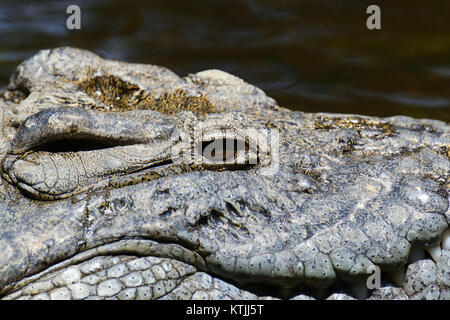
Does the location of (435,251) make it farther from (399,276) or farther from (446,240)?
(399,276)

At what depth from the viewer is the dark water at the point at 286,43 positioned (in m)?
4.98

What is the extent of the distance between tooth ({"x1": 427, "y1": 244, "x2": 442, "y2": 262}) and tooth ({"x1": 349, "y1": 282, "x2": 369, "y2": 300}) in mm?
291

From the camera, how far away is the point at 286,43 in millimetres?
5668

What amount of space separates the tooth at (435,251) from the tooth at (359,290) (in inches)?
11.4

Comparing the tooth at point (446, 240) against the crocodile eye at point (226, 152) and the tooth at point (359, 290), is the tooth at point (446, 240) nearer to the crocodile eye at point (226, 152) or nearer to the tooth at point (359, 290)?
the tooth at point (359, 290)

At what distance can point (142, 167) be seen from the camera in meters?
2.33

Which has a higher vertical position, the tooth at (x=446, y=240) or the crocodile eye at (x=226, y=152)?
the crocodile eye at (x=226, y=152)

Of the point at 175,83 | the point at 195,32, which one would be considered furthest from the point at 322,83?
the point at 175,83

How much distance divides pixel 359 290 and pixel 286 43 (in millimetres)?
3817
